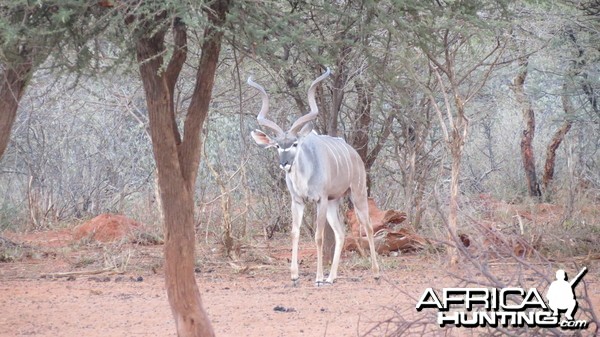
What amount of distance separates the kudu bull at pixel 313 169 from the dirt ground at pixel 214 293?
0.55 metres

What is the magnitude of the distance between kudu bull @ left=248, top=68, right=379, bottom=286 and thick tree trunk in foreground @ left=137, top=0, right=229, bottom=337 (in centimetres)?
421

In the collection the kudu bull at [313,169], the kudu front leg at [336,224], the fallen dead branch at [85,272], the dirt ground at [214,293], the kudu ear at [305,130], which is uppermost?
the kudu ear at [305,130]

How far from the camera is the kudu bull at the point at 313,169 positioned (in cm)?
1093

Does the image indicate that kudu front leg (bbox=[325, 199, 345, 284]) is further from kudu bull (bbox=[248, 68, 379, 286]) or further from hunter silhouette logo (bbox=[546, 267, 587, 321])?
hunter silhouette logo (bbox=[546, 267, 587, 321])

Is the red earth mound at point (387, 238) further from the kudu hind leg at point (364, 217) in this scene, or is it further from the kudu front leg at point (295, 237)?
the kudu front leg at point (295, 237)

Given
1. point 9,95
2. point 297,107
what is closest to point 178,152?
point 9,95

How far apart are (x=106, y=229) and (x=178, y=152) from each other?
781 cm

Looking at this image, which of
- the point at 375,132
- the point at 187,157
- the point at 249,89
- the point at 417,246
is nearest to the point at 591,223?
the point at 417,246

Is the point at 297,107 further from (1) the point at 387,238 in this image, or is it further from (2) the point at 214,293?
(2) the point at 214,293

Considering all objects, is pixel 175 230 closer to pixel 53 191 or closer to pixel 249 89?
pixel 249 89

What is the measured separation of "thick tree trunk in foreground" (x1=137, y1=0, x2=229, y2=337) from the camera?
634 centimetres

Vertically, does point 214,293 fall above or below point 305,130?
below

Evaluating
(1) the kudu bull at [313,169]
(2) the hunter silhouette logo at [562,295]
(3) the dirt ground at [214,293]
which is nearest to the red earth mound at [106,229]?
(3) the dirt ground at [214,293]

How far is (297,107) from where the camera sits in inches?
523
